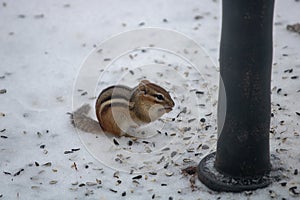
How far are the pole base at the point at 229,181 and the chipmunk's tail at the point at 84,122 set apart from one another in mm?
944

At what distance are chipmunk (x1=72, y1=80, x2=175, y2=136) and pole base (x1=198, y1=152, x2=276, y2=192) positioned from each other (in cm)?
61

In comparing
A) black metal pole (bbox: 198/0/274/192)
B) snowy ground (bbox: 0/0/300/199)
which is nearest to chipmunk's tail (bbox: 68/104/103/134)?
snowy ground (bbox: 0/0/300/199)

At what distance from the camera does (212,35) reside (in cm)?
531

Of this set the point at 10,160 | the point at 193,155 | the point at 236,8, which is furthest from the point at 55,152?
the point at 236,8

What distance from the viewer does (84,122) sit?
13.2ft

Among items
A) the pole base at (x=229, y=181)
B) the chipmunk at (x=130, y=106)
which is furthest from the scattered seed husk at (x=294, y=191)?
the chipmunk at (x=130, y=106)

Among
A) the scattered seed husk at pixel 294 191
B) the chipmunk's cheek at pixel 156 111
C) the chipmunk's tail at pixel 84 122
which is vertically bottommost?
the scattered seed husk at pixel 294 191

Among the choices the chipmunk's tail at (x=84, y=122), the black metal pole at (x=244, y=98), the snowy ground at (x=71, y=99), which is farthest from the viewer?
the chipmunk's tail at (x=84, y=122)

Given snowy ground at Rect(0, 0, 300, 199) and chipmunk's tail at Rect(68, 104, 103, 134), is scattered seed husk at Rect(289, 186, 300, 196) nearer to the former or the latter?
snowy ground at Rect(0, 0, 300, 199)

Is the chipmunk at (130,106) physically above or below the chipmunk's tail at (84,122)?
above

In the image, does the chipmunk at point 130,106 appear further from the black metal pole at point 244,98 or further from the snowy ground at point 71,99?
the black metal pole at point 244,98

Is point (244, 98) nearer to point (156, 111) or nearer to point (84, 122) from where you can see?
point (156, 111)

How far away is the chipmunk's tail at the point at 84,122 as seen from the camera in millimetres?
3975

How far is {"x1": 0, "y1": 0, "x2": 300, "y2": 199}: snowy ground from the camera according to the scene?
11.1 ft
